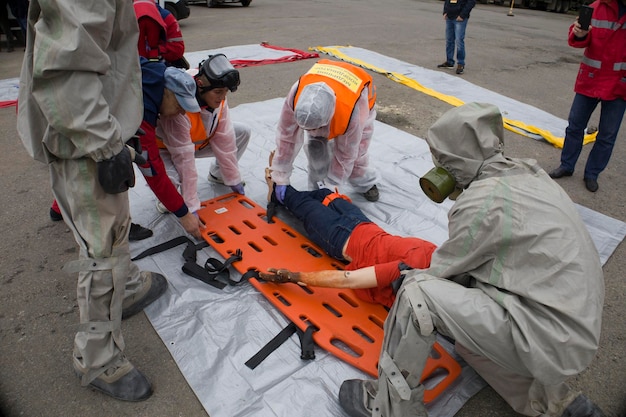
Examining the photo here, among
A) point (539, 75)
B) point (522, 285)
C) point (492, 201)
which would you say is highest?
point (492, 201)

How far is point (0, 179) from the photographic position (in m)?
3.37

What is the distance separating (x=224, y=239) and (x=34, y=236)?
4.03 feet

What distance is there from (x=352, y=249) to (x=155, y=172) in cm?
116

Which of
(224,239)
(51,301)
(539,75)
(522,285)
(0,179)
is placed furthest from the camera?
(539,75)

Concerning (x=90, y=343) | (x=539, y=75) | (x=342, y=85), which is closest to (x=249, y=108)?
(x=342, y=85)

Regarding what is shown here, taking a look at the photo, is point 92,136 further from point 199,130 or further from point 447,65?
point 447,65

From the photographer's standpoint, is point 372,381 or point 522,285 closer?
point 522,285

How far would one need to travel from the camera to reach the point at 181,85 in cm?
220

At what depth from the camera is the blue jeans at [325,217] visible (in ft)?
8.37

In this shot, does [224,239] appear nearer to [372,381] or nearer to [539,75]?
[372,381]

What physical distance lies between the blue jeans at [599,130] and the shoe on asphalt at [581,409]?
8.64 feet

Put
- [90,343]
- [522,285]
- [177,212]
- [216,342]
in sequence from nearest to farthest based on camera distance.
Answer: [522,285], [90,343], [216,342], [177,212]

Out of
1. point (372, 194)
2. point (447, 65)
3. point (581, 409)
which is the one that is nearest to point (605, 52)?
point (372, 194)

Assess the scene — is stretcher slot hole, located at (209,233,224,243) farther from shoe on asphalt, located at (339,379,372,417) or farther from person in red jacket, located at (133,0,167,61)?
person in red jacket, located at (133,0,167,61)
